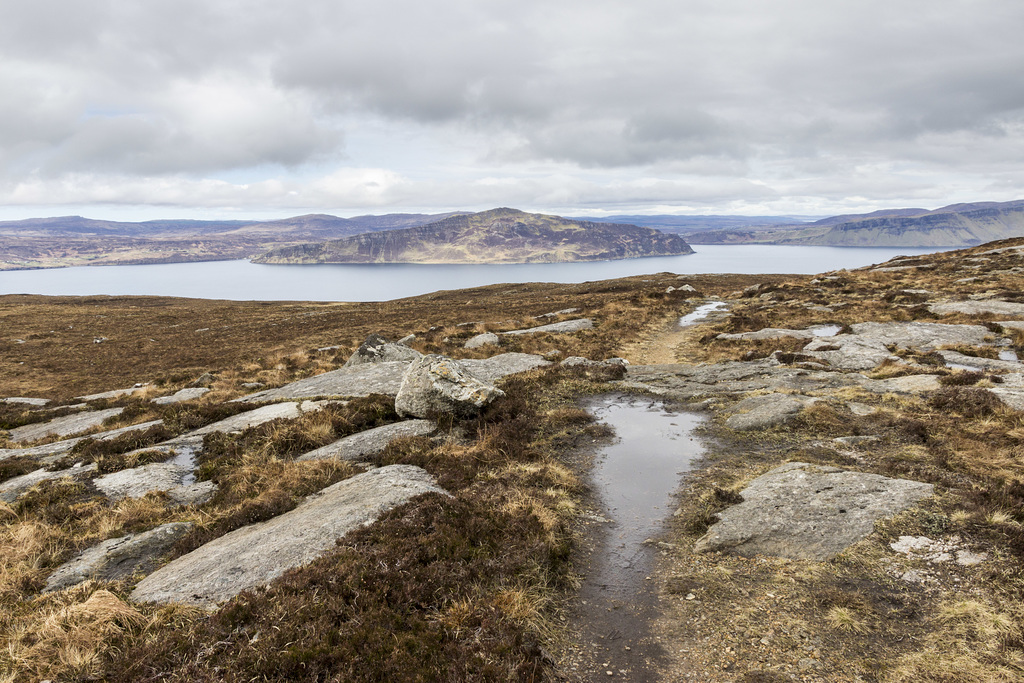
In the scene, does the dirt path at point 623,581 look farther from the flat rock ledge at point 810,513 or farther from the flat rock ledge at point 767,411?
the flat rock ledge at point 767,411

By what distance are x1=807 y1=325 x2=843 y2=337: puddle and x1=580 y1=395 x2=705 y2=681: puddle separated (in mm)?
16701

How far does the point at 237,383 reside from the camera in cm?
2681

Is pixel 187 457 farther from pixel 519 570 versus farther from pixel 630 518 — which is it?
pixel 630 518

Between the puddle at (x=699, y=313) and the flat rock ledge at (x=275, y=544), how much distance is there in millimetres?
33705

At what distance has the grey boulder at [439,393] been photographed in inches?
544

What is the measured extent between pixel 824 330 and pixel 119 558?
32.9 metres

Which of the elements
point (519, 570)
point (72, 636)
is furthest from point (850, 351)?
point (72, 636)

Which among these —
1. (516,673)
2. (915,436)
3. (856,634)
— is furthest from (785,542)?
(915,436)

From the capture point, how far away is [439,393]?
13797 mm

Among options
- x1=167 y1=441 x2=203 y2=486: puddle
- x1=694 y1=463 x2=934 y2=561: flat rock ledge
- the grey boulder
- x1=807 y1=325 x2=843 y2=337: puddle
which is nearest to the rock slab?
the grey boulder

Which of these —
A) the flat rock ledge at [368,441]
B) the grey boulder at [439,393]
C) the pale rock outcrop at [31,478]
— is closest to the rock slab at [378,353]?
the grey boulder at [439,393]

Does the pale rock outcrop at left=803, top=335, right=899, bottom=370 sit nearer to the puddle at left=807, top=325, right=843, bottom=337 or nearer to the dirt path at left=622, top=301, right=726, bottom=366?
the puddle at left=807, top=325, right=843, bottom=337

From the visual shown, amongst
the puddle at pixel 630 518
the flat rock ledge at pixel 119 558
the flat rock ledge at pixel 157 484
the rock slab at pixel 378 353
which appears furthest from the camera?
Answer: the rock slab at pixel 378 353

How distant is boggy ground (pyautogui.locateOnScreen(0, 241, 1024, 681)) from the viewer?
17.2 feet
